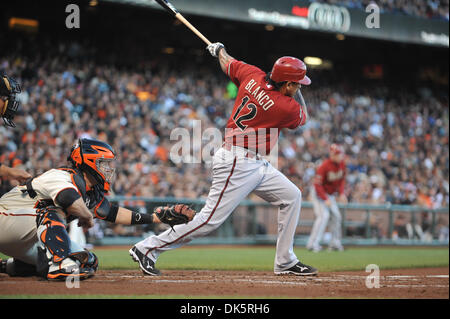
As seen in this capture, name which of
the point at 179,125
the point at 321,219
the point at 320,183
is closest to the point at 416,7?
the point at 179,125

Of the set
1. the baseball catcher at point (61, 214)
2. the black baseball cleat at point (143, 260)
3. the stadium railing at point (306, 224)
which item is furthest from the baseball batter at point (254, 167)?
the stadium railing at point (306, 224)

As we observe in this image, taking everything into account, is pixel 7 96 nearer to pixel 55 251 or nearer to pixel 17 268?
pixel 55 251

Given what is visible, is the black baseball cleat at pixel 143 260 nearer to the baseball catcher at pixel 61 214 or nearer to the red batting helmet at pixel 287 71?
the baseball catcher at pixel 61 214

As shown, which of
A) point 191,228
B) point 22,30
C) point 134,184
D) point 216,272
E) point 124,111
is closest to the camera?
point 191,228

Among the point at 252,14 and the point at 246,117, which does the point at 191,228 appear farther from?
the point at 252,14

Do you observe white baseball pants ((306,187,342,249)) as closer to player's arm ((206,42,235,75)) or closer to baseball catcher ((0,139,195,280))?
player's arm ((206,42,235,75))

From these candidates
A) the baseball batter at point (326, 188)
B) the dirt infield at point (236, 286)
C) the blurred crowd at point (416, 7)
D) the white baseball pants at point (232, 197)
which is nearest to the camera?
the dirt infield at point (236, 286)
